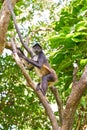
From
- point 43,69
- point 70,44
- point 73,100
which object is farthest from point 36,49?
point 73,100

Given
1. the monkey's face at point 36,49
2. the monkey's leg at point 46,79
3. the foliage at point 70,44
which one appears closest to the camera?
the foliage at point 70,44

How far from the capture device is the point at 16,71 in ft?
21.2

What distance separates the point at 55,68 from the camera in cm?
352

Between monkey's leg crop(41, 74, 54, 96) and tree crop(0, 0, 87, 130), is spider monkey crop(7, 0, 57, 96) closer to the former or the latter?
monkey's leg crop(41, 74, 54, 96)

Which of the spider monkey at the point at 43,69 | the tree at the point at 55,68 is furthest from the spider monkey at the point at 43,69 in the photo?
the tree at the point at 55,68

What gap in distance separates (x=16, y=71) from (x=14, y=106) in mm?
669

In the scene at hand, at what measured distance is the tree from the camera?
2.98 metres

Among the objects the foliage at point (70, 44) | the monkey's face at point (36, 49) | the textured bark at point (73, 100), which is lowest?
the textured bark at point (73, 100)

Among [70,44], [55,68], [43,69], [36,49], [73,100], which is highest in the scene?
[36,49]

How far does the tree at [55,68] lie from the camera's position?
2.98 m

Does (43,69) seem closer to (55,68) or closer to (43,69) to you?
(43,69)

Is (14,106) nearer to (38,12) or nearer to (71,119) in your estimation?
(38,12)

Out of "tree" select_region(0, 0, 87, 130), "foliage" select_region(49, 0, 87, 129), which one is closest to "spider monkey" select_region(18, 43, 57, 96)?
"tree" select_region(0, 0, 87, 130)

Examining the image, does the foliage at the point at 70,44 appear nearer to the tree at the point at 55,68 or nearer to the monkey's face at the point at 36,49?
the tree at the point at 55,68
